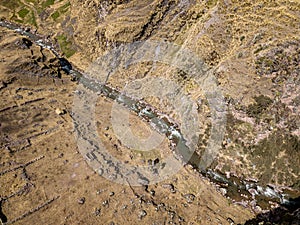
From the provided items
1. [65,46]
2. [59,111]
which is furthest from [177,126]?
[65,46]

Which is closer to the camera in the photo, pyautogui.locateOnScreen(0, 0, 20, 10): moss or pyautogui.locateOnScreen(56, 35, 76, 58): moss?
pyautogui.locateOnScreen(56, 35, 76, 58): moss

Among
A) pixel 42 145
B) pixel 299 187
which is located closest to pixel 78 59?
pixel 42 145

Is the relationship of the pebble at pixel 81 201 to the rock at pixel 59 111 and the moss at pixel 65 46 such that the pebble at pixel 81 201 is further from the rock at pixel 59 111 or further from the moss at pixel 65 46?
the moss at pixel 65 46

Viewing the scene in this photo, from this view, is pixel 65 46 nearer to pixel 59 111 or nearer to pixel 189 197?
pixel 59 111

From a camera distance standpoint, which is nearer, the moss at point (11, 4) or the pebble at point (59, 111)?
the pebble at point (59, 111)

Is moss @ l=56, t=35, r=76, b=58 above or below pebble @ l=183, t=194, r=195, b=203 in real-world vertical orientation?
below

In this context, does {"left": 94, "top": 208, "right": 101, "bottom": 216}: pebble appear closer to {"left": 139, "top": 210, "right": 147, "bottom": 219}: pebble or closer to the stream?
{"left": 139, "top": 210, "right": 147, "bottom": 219}: pebble

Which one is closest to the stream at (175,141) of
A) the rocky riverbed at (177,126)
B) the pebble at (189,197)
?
the rocky riverbed at (177,126)

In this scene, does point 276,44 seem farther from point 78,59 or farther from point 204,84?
point 78,59

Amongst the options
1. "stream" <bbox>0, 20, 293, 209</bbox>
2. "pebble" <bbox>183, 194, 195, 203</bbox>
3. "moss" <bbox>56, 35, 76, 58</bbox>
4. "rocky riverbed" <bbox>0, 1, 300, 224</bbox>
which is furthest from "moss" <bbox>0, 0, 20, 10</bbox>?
"pebble" <bbox>183, 194, 195, 203</bbox>
